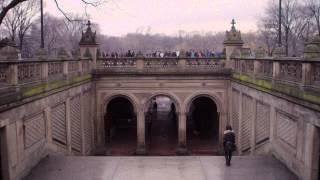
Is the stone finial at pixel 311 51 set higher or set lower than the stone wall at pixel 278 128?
higher

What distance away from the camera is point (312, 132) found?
9.99 metres

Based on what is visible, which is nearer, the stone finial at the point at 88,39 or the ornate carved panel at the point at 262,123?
the ornate carved panel at the point at 262,123

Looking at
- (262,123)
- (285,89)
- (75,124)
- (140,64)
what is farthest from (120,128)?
(285,89)

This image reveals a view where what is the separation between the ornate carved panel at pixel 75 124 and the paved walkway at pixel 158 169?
13.0 ft

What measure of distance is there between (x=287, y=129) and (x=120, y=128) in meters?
19.0

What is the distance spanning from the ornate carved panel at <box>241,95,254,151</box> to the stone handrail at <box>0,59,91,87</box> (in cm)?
845

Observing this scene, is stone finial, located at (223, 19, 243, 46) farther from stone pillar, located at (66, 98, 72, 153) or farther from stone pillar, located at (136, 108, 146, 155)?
stone pillar, located at (66, 98, 72, 153)

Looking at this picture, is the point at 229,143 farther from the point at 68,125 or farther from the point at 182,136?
the point at 182,136

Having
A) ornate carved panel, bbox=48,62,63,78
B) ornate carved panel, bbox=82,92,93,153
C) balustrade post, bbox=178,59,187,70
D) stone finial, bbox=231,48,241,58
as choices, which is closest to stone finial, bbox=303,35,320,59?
ornate carved panel, bbox=48,62,63,78

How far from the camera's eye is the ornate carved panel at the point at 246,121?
55.5ft

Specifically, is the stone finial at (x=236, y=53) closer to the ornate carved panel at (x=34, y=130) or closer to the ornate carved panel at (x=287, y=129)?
the ornate carved panel at (x=287, y=129)

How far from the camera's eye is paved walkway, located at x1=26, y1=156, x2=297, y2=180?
11547 mm

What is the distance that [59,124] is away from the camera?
589 inches

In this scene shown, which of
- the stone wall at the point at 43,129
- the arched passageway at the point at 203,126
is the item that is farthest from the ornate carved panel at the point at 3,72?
the arched passageway at the point at 203,126
